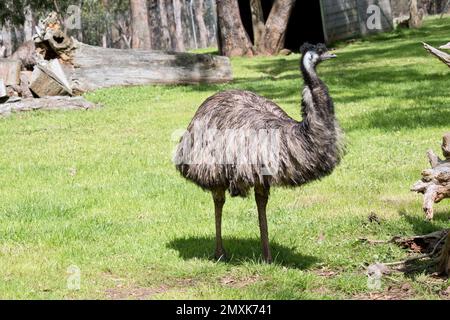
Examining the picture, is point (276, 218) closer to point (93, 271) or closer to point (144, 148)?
point (93, 271)

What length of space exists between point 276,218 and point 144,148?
535cm

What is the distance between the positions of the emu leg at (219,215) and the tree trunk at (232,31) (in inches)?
902

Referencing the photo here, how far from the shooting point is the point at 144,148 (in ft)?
48.0

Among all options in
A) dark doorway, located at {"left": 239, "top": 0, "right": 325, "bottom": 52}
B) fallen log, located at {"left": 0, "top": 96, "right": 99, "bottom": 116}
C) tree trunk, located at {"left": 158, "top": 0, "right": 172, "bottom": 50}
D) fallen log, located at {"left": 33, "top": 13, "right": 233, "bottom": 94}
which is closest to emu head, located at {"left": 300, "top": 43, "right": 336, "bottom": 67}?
fallen log, located at {"left": 0, "top": 96, "right": 99, "bottom": 116}

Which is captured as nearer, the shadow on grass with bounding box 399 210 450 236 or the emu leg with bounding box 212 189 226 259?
the emu leg with bounding box 212 189 226 259

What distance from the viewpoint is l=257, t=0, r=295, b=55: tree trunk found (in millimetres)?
30500

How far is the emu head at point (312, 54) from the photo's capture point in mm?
7391

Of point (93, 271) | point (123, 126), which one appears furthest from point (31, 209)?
point (123, 126)

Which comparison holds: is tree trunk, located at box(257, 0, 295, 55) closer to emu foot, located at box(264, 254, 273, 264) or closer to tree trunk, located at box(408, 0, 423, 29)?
tree trunk, located at box(408, 0, 423, 29)

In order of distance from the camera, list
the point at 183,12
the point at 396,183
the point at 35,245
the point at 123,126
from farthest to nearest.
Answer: the point at 183,12 → the point at 123,126 → the point at 396,183 → the point at 35,245

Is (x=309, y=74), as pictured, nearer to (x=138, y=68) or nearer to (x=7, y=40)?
(x=138, y=68)

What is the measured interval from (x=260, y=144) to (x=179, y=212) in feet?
10.0

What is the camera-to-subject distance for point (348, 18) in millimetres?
32656

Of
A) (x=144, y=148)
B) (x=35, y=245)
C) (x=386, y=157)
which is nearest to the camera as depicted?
(x=35, y=245)
